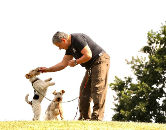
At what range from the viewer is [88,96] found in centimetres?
1049

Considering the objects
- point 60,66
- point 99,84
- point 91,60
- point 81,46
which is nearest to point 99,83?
point 99,84

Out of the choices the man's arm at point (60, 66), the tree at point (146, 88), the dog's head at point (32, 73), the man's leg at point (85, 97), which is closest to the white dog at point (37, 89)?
the dog's head at point (32, 73)

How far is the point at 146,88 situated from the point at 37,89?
16.1 m

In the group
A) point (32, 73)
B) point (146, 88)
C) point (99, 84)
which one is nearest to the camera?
point (99, 84)

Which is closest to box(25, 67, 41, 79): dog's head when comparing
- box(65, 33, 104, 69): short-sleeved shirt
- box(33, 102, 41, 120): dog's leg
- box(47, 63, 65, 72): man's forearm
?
box(47, 63, 65, 72): man's forearm

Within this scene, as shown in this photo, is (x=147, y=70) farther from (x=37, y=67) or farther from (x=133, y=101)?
(x=37, y=67)

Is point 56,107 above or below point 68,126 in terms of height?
above

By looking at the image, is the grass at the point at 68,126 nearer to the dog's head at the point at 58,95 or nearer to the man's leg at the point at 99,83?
the man's leg at the point at 99,83

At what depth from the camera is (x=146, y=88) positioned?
2545cm

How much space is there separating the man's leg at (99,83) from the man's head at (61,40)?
106cm

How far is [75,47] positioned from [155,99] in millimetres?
17330

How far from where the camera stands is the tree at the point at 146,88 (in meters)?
24.8

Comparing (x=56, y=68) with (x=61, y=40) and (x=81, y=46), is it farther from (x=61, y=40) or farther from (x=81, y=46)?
(x=81, y=46)

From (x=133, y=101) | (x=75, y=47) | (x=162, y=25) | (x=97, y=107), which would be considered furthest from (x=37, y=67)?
(x=162, y=25)
